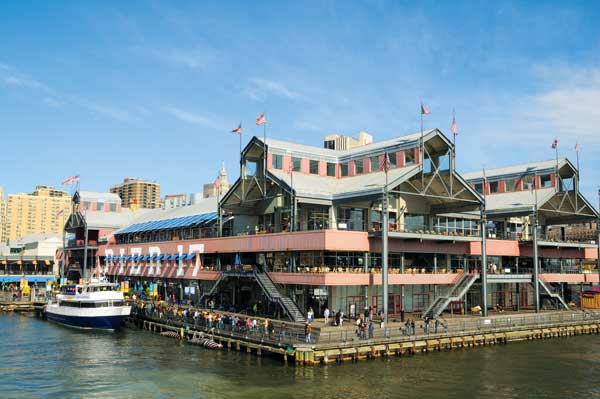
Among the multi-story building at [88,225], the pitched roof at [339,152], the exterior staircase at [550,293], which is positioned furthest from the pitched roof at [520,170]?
the multi-story building at [88,225]

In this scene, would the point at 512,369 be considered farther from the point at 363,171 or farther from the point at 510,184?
the point at 510,184

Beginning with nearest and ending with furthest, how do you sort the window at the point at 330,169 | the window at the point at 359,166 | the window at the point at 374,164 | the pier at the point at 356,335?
the pier at the point at 356,335, the window at the point at 374,164, the window at the point at 359,166, the window at the point at 330,169

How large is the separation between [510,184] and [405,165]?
96.8 ft

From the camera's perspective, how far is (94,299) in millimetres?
71875

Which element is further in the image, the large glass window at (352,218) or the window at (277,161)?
the window at (277,161)

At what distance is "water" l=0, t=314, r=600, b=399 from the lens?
41062 mm

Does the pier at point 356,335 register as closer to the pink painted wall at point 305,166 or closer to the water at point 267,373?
the water at point 267,373

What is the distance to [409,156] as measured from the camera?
69375 millimetres

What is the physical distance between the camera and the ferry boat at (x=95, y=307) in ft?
234

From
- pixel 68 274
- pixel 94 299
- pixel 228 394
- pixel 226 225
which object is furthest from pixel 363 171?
pixel 68 274

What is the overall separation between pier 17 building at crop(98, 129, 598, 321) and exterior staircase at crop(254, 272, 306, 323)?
0.64 feet

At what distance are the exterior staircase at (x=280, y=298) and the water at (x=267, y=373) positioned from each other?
9199 millimetres

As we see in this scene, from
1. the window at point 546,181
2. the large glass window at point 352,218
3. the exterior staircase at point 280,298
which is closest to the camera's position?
the exterior staircase at point 280,298

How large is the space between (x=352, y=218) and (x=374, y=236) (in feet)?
21.6
